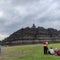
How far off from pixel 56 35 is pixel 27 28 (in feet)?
34.6

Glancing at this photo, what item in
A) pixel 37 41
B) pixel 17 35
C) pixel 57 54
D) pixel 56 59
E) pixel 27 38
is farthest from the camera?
pixel 17 35

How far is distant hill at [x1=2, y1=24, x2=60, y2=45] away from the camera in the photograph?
77750 mm

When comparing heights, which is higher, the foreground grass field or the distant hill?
the distant hill

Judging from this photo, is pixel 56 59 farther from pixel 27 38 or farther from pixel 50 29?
pixel 50 29

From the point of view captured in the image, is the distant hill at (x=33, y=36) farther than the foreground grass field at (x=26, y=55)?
Yes

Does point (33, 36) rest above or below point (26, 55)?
above

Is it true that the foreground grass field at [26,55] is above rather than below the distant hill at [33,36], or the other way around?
below

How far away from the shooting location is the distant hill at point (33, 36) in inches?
3061

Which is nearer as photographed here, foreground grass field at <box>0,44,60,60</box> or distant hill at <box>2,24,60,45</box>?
foreground grass field at <box>0,44,60,60</box>

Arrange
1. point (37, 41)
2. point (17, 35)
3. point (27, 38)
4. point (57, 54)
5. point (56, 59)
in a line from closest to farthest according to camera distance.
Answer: point (56, 59), point (57, 54), point (37, 41), point (27, 38), point (17, 35)

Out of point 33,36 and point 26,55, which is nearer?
point 26,55

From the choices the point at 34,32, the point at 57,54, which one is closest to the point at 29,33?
the point at 34,32

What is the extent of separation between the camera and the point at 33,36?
270 feet

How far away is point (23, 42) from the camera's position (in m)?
75.6
